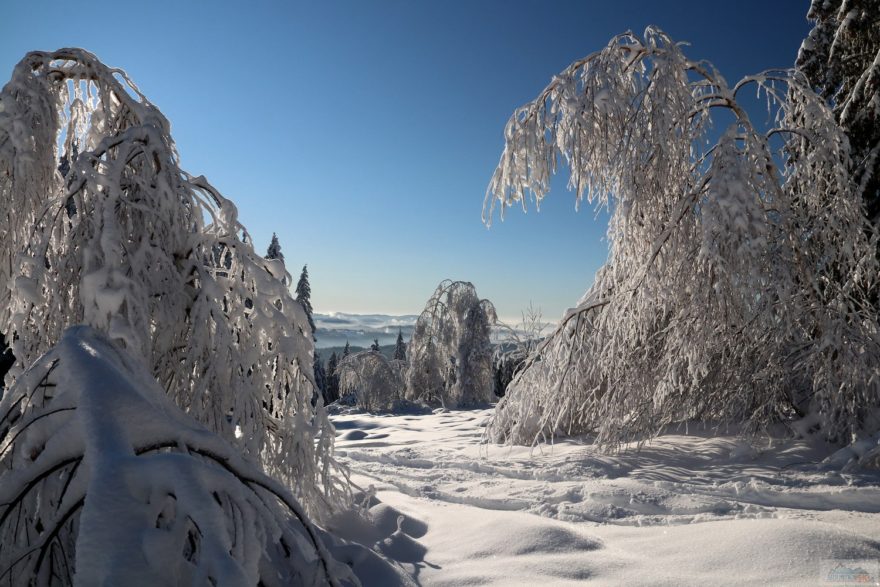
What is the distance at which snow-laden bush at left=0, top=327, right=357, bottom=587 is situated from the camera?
0.84 meters

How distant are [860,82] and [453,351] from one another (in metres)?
16.2

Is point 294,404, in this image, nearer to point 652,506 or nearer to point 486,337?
point 652,506

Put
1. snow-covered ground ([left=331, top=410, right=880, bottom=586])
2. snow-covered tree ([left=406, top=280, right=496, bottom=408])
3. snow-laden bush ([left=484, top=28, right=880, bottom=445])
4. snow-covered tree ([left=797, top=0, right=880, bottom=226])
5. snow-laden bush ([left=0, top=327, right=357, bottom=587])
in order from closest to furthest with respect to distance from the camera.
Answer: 1. snow-laden bush ([left=0, top=327, right=357, bottom=587])
2. snow-covered ground ([left=331, top=410, right=880, bottom=586])
3. snow-laden bush ([left=484, top=28, right=880, bottom=445])
4. snow-covered tree ([left=797, top=0, right=880, bottom=226])
5. snow-covered tree ([left=406, top=280, right=496, bottom=408])

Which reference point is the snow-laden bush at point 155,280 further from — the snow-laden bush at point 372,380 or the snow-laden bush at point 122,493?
the snow-laden bush at point 372,380

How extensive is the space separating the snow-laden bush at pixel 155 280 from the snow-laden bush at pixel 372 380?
17.9m

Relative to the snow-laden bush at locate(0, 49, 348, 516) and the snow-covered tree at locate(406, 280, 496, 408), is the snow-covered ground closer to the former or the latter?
the snow-laden bush at locate(0, 49, 348, 516)

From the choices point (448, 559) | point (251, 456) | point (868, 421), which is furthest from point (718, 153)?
point (251, 456)

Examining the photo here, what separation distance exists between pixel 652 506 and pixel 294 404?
255 cm

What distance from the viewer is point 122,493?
34.7 inches

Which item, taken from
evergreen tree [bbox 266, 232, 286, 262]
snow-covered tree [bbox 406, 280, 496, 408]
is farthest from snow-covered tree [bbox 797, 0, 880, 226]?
evergreen tree [bbox 266, 232, 286, 262]

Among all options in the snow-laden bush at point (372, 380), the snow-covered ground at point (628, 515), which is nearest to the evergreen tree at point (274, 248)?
the snow-laden bush at point (372, 380)

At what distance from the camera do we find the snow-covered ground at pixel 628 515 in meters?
2.22

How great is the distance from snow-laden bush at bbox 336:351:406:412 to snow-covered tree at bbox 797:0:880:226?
55.1 feet

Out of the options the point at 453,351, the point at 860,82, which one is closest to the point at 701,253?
the point at 860,82
